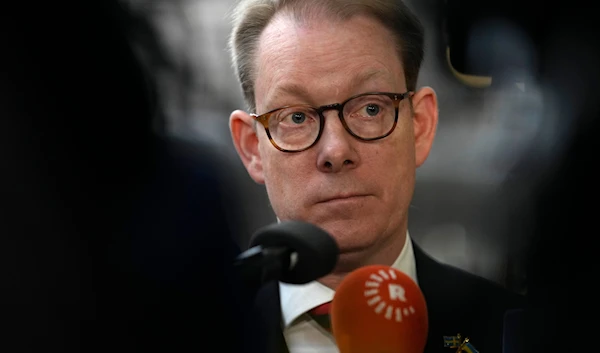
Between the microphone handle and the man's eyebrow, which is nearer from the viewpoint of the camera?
the microphone handle

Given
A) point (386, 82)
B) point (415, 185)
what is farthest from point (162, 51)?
point (415, 185)

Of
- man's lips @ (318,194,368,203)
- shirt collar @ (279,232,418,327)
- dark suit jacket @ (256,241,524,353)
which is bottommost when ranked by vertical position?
dark suit jacket @ (256,241,524,353)

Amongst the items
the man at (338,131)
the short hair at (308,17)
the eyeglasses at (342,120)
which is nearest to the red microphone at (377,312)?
the man at (338,131)

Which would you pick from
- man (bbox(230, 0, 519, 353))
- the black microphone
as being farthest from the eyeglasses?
the black microphone

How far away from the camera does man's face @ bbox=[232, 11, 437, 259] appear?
1357 mm

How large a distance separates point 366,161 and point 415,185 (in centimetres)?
14

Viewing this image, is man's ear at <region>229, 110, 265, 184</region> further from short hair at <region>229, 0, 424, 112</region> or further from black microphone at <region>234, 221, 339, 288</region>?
black microphone at <region>234, 221, 339, 288</region>

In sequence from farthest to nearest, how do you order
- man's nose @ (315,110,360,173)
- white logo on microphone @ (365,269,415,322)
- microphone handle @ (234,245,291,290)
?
man's nose @ (315,110,360,173) → white logo on microphone @ (365,269,415,322) → microphone handle @ (234,245,291,290)

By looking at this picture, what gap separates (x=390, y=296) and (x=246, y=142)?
16.1 inches

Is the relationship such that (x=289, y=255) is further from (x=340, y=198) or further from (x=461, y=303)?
(x=461, y=303)

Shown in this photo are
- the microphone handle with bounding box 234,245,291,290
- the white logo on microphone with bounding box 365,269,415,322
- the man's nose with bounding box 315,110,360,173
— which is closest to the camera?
the microphone handle with bounding box 234,245,291,290

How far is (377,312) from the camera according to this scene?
48.4 inches

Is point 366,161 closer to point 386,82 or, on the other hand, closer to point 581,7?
point 386,82

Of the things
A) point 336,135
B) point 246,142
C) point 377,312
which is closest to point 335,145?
point 336,135
